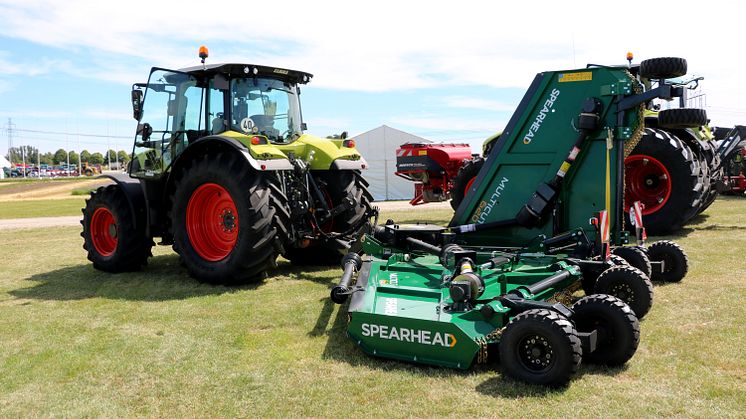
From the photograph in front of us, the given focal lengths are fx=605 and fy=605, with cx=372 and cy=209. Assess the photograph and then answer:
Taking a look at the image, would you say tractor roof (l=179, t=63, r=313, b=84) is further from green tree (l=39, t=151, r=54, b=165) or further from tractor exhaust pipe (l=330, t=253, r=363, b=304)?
green tree (l=39, t=151, r=54, b=165)

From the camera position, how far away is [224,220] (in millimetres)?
6984

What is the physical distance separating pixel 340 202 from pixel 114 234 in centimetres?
307

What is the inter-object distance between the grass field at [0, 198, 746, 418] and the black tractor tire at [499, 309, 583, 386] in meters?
0.08

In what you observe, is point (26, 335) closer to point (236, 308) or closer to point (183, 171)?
point (236, 308)

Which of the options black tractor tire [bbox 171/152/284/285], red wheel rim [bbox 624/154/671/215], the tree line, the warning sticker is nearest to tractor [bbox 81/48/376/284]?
black tractor tire [bbox 171/152/284/285]

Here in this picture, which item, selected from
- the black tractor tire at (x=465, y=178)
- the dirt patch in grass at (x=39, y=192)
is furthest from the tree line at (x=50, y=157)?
the black tractor tire at (x=465, y=178)

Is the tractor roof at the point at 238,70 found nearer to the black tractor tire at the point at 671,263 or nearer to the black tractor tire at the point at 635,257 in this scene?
the black tractor tire at the point at 635,257

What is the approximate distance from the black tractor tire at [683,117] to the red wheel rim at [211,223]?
4.57 m

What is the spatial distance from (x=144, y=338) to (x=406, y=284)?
2.15 metres

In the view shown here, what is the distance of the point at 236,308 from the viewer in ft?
18.8

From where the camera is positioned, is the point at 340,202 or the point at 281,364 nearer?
the point at 281,364

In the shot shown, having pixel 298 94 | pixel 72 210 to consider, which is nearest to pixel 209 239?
pixel 298 94

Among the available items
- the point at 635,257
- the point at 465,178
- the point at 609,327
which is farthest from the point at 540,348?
the point at 465,178

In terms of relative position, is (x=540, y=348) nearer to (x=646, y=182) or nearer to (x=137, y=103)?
(x=137, y=103)
